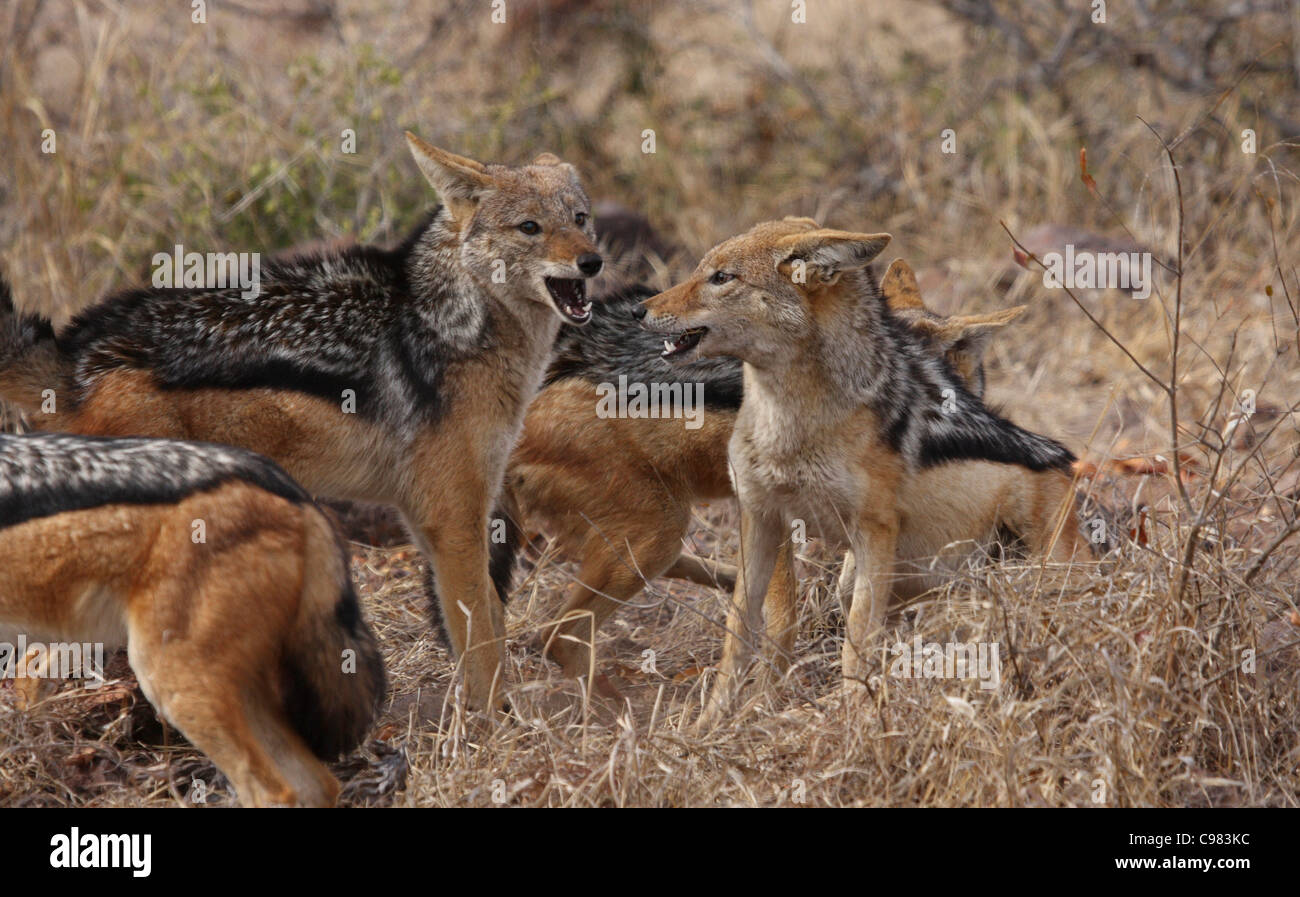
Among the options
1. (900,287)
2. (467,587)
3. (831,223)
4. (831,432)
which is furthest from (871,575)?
(831,223)

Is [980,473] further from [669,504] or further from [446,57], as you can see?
[446,57]

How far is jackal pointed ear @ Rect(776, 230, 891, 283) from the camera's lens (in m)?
5.74

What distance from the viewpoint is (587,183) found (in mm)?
12945

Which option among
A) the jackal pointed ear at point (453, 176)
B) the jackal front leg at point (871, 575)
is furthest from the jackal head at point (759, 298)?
the jackal pointed ear at point (453, 176)

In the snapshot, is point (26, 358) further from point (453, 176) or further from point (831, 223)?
point (831, 223)

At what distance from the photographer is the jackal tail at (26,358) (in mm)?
5578

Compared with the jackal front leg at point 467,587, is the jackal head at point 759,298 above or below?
above

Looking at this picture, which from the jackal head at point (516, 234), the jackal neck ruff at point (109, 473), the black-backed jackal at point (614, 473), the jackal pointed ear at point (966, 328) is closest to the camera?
the jackal neck ruff at point (109, 473)

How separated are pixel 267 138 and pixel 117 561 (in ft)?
21.5

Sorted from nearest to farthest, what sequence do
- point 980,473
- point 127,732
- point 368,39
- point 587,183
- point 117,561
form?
point 117,561 → point 127,732 → point 980,473 → point 368,39 → point 587,183

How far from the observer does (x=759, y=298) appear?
5.83 meters

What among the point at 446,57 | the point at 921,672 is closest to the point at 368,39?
the point at 446,57

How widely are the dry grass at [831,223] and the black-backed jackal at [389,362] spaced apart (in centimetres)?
90

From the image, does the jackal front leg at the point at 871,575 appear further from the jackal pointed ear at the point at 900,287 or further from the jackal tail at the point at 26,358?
the jackal tail at the point at 26,358
